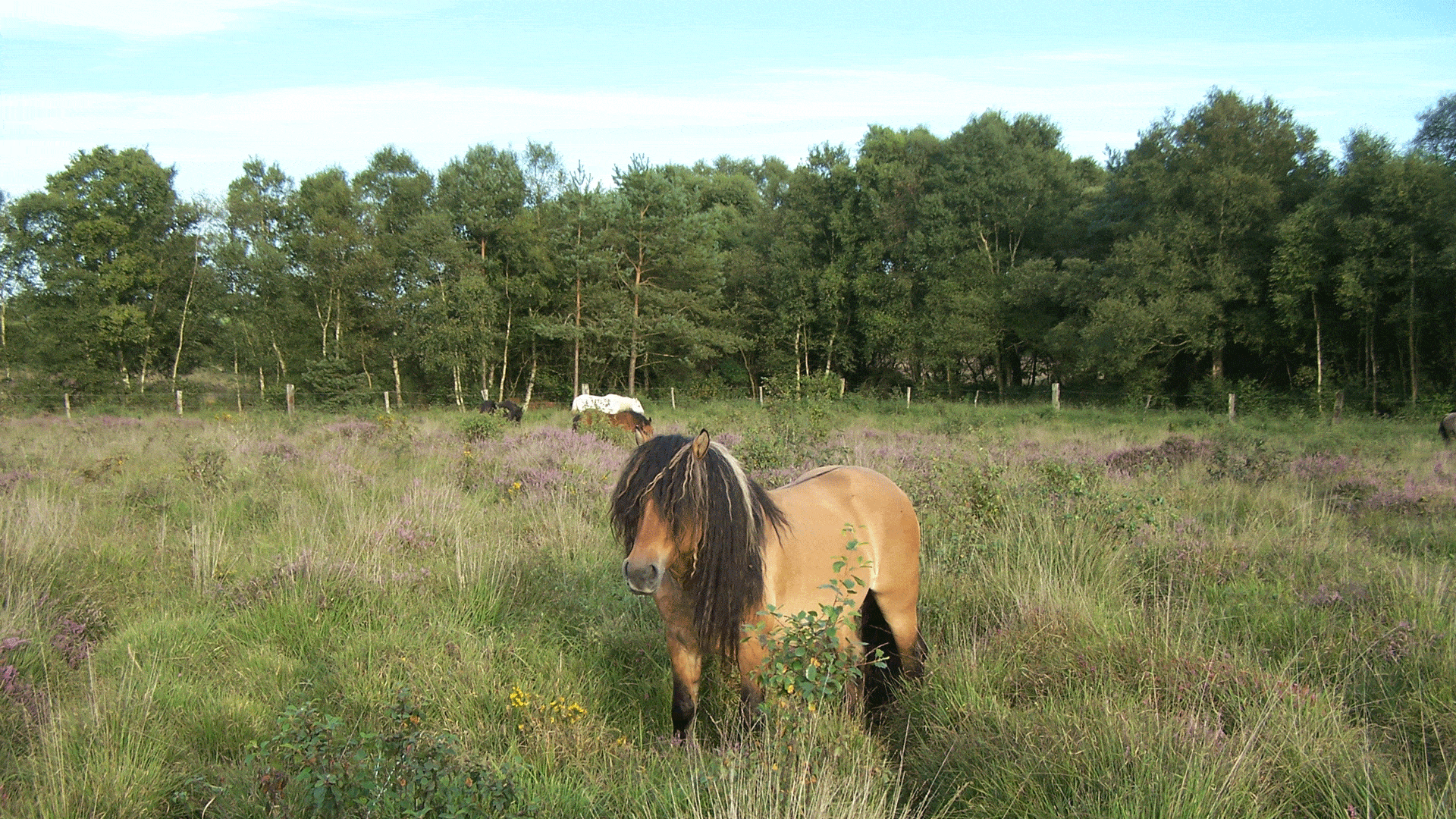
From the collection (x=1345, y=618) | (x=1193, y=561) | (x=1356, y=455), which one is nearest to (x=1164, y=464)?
(x=1356, y=455)

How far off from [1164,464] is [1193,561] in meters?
4.96

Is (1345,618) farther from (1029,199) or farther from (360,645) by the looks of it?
(1029,199)

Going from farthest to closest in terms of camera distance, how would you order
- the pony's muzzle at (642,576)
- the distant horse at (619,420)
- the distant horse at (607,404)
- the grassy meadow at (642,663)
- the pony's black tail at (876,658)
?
1. the distant horse at (607,404)
2. the distant horse at (619,420)
3. the pony's black tail at (876,658)
4. the pony's muzzle at (642,576)
5. the grassy meadow at (642,663)

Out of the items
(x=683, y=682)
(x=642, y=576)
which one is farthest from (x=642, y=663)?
(x=642, y=576)

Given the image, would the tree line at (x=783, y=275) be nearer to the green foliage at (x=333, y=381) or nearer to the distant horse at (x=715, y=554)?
the green foliage at (x=333, y=381)

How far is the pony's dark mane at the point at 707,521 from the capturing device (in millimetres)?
2852

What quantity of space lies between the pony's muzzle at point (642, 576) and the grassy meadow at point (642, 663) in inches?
25.2

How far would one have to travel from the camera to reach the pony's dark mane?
285 centimetres

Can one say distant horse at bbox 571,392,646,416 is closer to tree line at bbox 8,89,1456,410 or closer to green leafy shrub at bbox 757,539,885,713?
tree line at bbox 8,89,1456,410

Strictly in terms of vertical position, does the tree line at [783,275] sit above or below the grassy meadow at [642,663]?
above

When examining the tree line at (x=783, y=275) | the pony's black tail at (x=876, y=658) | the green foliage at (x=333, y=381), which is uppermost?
the tree line at (x=783, y=275)

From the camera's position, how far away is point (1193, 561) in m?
4.81

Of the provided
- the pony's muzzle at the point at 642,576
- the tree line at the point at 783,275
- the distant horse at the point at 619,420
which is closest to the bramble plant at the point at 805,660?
the pony's muzzle at the point at 642,576

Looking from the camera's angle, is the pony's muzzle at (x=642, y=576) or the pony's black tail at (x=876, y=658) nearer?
the pony's muzzle at (x=642, y=576)
